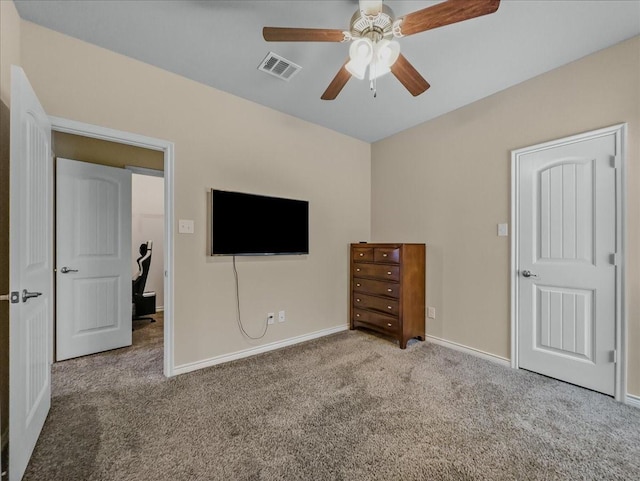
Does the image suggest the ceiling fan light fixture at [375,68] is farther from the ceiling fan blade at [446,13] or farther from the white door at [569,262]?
the white door at [569,262]

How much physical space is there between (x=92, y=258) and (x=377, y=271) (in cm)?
305

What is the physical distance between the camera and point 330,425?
1747mm

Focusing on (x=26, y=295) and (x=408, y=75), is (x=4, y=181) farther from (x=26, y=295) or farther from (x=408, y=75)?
(x=408, y=75)

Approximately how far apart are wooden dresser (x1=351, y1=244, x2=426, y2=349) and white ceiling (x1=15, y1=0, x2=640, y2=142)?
5.28 ft

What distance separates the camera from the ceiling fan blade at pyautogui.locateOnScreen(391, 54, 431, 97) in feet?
5.64

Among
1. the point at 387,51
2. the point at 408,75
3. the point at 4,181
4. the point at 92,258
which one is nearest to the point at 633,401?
the point at 408,75

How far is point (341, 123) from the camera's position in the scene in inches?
132

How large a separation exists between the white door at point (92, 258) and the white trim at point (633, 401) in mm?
4451

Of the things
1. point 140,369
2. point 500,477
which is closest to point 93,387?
point 140,369

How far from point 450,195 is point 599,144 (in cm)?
118

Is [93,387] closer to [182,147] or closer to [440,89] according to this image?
[182,147]

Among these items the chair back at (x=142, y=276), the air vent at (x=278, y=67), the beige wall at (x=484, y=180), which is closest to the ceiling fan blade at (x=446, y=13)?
the air vent at (x=278, y=67)

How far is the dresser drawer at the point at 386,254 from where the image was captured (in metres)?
3.01

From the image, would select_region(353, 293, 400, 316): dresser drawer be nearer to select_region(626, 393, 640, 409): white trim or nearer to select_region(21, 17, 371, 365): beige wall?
select_region(21, 17, 371, 365): beige wall
